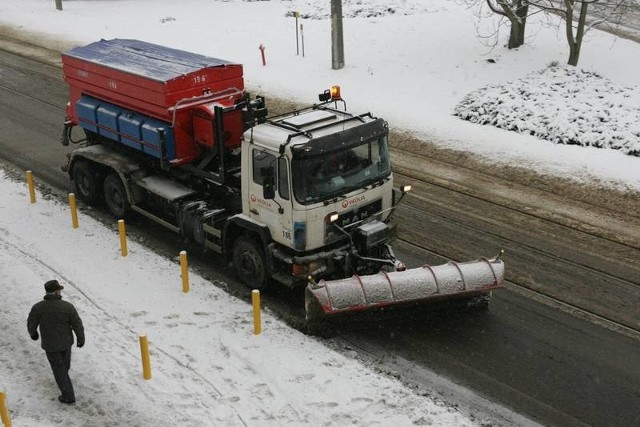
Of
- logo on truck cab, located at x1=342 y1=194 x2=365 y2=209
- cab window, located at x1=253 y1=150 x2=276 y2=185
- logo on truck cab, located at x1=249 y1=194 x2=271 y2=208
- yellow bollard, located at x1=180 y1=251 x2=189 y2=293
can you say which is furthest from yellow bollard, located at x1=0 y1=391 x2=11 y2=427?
logo on truck cab, located at x1=342 y1=194 x2=365 y2=209

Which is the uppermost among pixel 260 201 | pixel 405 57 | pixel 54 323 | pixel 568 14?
pixel 568 14

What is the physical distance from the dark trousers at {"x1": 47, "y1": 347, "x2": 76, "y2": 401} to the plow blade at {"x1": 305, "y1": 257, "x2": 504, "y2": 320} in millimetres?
3384

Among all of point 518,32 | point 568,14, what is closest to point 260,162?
point 568,14

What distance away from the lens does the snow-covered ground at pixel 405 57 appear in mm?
18562

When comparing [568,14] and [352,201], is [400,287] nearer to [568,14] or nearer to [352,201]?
[352,201]

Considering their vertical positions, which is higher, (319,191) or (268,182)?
(268,182)

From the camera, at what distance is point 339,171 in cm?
1109

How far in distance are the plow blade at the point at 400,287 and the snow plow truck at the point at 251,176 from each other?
0.05ft

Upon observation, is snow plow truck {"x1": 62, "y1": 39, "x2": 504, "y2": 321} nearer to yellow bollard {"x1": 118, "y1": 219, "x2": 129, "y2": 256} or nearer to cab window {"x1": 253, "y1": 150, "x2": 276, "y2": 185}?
cab window {"x1": 253, "y1": 150, "x2": 276, "y2": 185}

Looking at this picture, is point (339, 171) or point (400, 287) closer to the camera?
point (400, 287)

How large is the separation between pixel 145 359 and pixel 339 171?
3.94m

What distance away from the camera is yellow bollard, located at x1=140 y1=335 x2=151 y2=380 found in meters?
9.53

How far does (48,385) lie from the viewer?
9.91 metres

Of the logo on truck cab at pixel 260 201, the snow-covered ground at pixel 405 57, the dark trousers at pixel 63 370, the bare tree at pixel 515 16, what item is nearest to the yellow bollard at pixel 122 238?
the logo on truck cab at pixel 260 201
